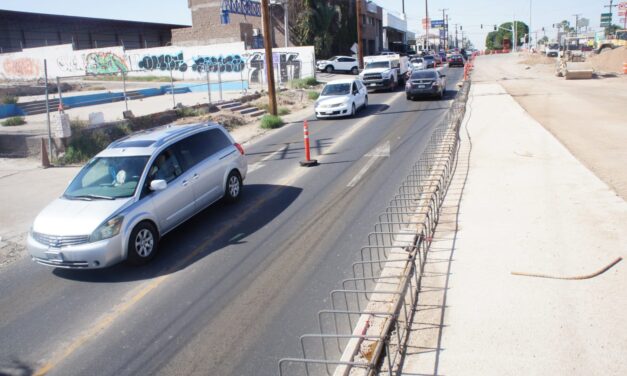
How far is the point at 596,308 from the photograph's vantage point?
543cm

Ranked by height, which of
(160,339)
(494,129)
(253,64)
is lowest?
(160,339)

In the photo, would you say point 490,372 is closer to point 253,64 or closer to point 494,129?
point 494,129

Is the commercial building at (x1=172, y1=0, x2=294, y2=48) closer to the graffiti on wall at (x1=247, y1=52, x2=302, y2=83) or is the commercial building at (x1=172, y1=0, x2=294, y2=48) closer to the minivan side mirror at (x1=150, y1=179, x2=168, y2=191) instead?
the graffiti on wall at (x1=247, y1=52, x2=302, y2=83)

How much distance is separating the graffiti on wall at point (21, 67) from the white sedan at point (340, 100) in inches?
1562

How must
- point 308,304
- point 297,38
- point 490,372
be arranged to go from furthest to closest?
1. point 297,38
2. point 308,304
3. point 490,372

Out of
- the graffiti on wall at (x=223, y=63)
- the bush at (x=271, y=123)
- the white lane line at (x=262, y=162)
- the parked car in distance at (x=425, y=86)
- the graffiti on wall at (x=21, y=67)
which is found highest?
the graffiti on wall at (x=21, y=67)

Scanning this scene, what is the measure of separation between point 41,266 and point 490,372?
279 inches

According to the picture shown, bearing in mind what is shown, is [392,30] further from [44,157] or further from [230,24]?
[44,157]

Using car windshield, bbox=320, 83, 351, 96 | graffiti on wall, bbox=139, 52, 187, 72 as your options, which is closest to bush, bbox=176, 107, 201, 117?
car windshield, bbox=320, 83, 351, 96

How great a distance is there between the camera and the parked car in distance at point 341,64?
49250mm

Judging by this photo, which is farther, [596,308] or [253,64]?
[253,64]

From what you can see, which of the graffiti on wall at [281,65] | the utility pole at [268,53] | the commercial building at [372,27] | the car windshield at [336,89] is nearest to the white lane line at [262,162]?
the utility pole at [268,53]

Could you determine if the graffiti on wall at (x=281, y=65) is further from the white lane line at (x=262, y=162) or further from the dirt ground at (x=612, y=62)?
the dirt ground at (x=612, y=62)

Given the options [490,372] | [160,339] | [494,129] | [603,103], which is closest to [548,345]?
[490,372]
